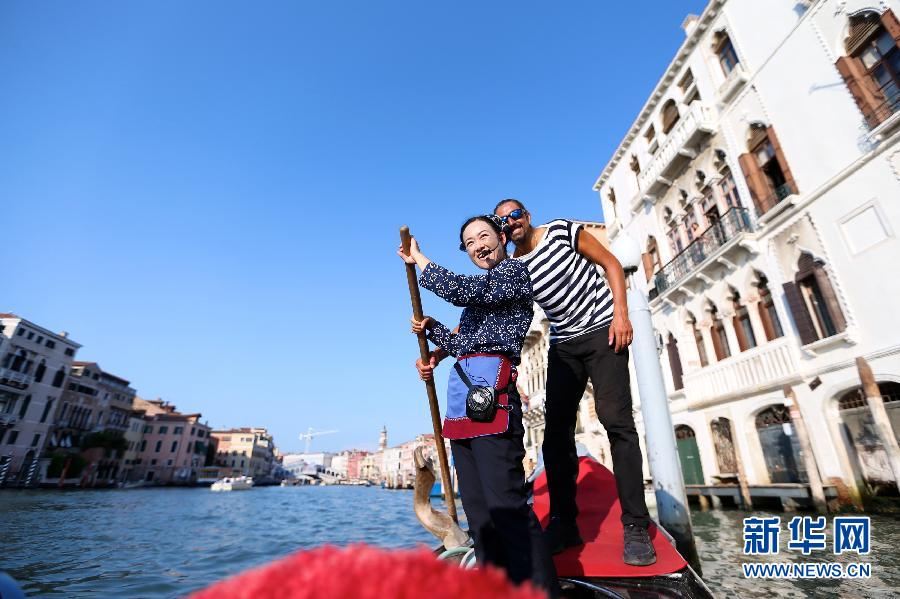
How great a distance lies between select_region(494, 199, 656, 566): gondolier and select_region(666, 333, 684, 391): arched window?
12.2 m

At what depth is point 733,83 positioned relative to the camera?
37.0ft

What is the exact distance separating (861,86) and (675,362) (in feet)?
26.1

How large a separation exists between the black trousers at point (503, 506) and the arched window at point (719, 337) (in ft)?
39.7

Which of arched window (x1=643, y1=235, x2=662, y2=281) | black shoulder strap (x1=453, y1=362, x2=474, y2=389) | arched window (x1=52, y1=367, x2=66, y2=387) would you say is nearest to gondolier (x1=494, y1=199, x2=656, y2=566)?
black shoulder strap (x1=453, y1=362, x2=474, y2=389)

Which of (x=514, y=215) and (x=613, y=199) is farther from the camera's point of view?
(x=613, y=199)

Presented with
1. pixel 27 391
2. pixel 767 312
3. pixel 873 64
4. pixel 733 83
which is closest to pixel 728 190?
pixel 733 83

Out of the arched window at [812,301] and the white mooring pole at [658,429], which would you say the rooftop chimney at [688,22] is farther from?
the white mooring pole at [658,429]

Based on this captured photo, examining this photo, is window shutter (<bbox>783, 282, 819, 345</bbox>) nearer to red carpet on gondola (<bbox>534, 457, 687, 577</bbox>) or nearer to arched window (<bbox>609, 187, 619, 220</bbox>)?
red carpet on gondola (<bbox>534, 457, 687, 577</bbox>)

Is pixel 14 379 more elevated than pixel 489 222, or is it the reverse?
pixel 14 379

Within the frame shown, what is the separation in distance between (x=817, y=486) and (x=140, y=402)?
64046 mm

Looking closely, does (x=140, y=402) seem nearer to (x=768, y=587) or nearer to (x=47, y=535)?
(x=47, y=535)

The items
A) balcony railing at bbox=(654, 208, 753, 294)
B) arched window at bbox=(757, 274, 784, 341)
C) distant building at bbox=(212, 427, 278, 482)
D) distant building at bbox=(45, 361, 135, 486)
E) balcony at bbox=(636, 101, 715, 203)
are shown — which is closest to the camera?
arched window at bbox=(757, 274, 784, 341)

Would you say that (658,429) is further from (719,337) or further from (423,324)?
(719,337)

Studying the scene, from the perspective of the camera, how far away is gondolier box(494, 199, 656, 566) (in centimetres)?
233
